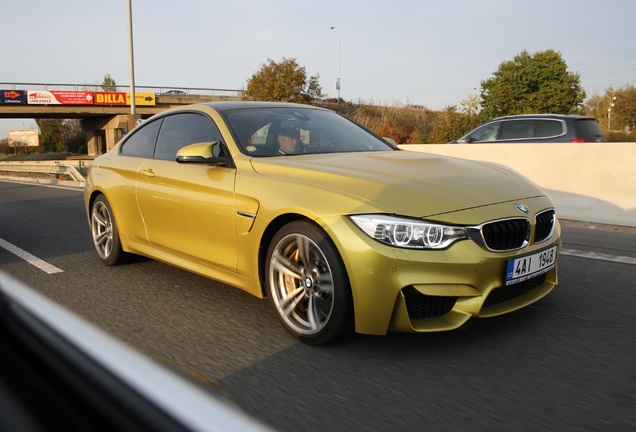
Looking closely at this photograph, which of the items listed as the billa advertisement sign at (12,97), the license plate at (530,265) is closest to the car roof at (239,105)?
the license plate at (530,265)

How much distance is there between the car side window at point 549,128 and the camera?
11.0m

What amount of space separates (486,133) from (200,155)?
9643 millimetres

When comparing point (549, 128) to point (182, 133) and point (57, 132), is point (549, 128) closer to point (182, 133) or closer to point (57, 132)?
point (182, 133)

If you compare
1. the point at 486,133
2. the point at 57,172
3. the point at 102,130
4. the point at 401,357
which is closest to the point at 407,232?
the point at 401,357

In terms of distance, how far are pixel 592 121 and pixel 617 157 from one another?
3.49 m

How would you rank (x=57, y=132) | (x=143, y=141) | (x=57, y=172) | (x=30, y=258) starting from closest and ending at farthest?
(x=143, y=141)
(x=30, y=258)
(x=57, y=172)
(x=57, y=132)

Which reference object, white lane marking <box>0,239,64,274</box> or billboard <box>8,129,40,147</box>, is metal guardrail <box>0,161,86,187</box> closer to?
white lane marking <box>0,239,64,274</box>

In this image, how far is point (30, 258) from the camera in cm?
582

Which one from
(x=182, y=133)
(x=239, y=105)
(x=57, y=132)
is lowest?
(x=182, y=133)

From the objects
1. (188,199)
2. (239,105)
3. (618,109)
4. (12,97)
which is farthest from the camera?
(618,109)

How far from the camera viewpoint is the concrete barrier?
25.7 ft

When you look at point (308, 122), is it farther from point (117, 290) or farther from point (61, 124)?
point (61, 124)

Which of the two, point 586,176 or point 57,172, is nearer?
point 586,176

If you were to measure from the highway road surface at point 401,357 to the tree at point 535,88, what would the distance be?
150 ft
